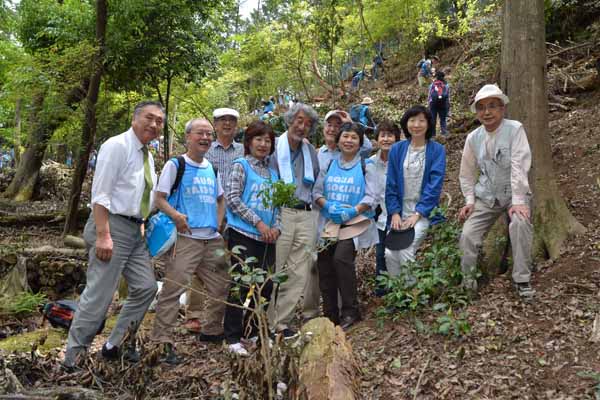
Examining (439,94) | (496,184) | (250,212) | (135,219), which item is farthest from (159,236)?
(439,94)

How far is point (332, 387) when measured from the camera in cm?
259

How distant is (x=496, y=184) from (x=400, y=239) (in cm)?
94

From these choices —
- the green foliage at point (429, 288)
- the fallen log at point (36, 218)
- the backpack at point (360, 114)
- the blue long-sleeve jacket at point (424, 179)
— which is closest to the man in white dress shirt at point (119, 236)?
the green foliage at point (429, 288)

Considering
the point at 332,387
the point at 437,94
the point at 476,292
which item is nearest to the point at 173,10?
the point at 437,94

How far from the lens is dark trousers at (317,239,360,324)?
4586mm

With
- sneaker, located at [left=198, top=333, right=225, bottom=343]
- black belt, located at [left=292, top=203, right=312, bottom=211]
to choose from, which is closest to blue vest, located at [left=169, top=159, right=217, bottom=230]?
black belt, located at [left=292, top=203, right=312, bottom=211]

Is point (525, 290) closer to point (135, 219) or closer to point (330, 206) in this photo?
point (330, 206)

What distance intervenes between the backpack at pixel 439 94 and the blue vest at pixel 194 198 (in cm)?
877

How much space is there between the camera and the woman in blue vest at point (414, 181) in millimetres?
4465

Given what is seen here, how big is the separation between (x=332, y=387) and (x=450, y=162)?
8051mm

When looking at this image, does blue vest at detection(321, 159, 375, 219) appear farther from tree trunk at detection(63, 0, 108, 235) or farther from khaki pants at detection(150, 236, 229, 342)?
tree trunk at detection(63, 0, 108, 235)

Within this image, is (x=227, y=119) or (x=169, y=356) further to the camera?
(x=227, y=119)

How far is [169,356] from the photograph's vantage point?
416cm

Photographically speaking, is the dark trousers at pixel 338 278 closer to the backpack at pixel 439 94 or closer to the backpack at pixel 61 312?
the backpack at pixel 61 312
